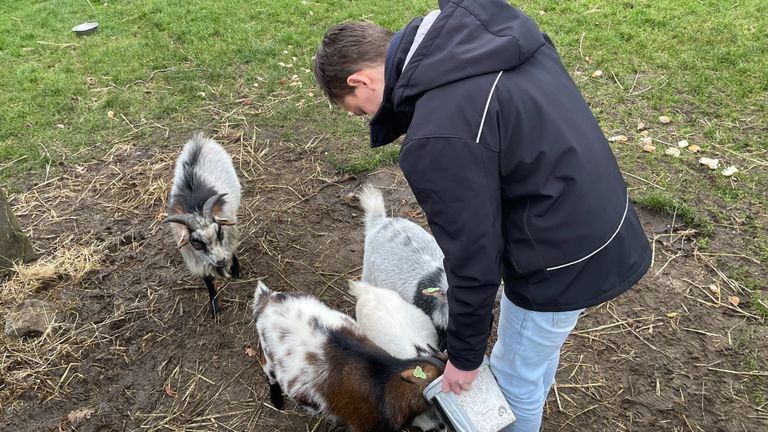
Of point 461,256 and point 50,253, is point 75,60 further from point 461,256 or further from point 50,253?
point 461,256

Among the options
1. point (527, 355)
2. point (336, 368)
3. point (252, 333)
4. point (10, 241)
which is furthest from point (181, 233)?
point (527, 355)

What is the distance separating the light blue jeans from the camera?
211cm

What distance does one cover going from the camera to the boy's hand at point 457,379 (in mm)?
2090

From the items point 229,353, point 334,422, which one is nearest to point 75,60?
point 229,353

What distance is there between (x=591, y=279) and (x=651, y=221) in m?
2.74

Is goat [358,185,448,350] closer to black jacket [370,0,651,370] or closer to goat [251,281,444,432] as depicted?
goat [251,281,444,432]

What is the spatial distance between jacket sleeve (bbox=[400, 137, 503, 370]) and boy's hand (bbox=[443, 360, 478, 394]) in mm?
325

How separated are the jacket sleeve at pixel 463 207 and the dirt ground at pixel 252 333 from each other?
1834mm

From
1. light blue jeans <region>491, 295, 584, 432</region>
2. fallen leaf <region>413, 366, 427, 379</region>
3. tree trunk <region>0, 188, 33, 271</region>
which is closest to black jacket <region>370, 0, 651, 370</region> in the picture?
light blue jeans <region>491, 295, 584, 432</region>

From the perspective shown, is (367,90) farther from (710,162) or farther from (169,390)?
(710,162)

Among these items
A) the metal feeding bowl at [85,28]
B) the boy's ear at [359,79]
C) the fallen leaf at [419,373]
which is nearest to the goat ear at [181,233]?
the fallen leaf at [419,373]

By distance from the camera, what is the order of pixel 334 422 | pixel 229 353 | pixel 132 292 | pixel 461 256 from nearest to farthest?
pixel 461 256 → pixel 334 422 → pixel 229 353 → pixel 132 292

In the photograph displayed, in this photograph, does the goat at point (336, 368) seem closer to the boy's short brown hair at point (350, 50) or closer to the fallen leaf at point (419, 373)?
the fallen leaf at point (419, 373)

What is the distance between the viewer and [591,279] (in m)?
1.94
